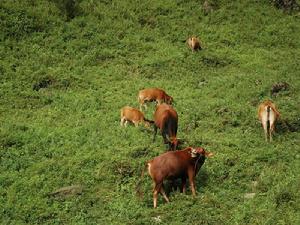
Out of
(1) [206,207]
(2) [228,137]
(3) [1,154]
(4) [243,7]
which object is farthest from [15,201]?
(4) [243,7]

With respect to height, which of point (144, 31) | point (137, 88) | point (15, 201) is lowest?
point (15, 201)

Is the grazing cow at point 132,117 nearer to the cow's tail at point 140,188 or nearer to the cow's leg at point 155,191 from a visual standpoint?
the cow's tail at point 140,188

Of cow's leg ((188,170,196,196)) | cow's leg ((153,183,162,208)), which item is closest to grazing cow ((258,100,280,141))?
cow's leg ((188,170,196,196))

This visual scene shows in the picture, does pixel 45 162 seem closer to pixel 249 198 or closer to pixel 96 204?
pixel 96 204

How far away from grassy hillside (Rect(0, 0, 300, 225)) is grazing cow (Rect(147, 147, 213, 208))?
470 millimetres

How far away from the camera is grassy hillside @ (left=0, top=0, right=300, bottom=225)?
1305cm

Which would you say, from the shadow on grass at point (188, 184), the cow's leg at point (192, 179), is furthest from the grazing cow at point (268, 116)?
the cow's leg at point (192, 179)

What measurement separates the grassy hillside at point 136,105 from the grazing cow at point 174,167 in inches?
18.5

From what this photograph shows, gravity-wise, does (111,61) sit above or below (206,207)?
above

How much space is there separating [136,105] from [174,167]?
8773 mm

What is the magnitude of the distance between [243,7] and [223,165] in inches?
844

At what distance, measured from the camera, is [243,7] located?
33969 millimetres

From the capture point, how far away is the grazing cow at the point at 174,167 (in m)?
12.9

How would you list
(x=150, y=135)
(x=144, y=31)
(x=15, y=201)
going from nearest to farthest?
(x=15, y=201), (x=150, y=135), (x=144, y=31)
